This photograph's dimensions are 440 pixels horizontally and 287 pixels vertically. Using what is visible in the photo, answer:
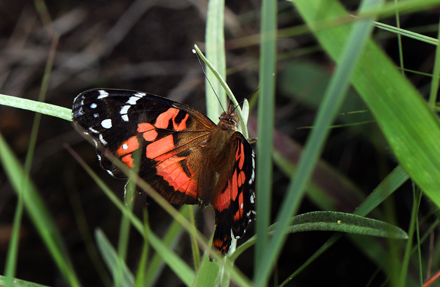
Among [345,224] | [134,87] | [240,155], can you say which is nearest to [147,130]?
[240,155]

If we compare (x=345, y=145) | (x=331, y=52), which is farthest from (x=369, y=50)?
Answer: (x=345, y=145)

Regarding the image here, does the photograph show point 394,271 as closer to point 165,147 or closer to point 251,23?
point 165,147

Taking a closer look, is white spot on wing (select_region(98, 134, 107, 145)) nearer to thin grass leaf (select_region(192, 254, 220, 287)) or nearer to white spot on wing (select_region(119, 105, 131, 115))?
white spot on wing (select_region(119, 105, 131, 115))

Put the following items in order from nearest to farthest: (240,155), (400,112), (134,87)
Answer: (400,112), (240,155), (134,87)

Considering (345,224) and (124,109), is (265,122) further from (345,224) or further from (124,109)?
(124,109)

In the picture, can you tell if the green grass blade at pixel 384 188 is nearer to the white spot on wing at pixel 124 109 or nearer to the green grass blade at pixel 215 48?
the green grass blade at pixel 215 48

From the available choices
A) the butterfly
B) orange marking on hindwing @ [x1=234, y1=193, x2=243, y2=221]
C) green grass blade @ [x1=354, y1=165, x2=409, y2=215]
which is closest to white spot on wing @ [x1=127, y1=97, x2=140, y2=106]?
the butterfly

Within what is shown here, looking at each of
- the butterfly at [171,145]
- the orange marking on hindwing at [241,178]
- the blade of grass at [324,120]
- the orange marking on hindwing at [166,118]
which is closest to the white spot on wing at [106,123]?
the butterfly at [171,145]
